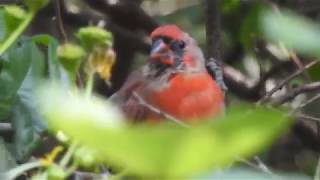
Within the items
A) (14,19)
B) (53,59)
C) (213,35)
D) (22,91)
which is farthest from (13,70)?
(213,35)

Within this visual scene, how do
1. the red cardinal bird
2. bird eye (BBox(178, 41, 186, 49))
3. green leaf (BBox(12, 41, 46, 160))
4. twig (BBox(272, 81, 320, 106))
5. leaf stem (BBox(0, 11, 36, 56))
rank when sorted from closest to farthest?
leaf stem (BBox(0, 11, 36, 56))
green leaf (BBox(12, 41, 46, 160))
twig (BBox(272, 81, 320, 106))
the red cardinal bird
bird eye (BBox(178, 41, 186, 49))

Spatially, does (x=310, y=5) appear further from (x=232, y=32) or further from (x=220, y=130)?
(x=220, y=130)

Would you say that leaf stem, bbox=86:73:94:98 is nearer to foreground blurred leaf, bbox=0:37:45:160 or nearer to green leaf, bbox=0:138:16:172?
green leaf, bbox=0:138:16:172

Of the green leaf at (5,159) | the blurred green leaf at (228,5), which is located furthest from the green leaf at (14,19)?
the blurred green leaf at (228,5)

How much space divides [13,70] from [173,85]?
2.69ft

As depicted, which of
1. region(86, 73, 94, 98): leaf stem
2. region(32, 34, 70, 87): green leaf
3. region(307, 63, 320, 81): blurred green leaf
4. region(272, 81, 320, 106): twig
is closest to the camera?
region(86, 73, 94, 98): leaf stem

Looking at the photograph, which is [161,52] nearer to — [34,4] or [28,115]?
[28,115]

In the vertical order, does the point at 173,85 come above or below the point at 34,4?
above

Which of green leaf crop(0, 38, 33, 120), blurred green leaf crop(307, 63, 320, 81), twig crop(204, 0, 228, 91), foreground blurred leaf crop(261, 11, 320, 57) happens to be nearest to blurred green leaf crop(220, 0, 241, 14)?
twig crop(204, 0, 228, 91)

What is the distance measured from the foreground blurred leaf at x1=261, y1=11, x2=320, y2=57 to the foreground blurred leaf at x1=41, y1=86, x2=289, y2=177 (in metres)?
0.06

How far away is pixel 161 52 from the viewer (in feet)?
7.98

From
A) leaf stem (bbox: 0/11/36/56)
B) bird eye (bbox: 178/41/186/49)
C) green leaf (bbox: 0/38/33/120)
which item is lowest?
leaf stem (bbox: 0/11/36/56)

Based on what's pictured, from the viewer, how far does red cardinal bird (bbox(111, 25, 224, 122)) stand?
6.91 feet

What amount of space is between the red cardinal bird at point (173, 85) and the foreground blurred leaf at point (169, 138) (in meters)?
1.45
